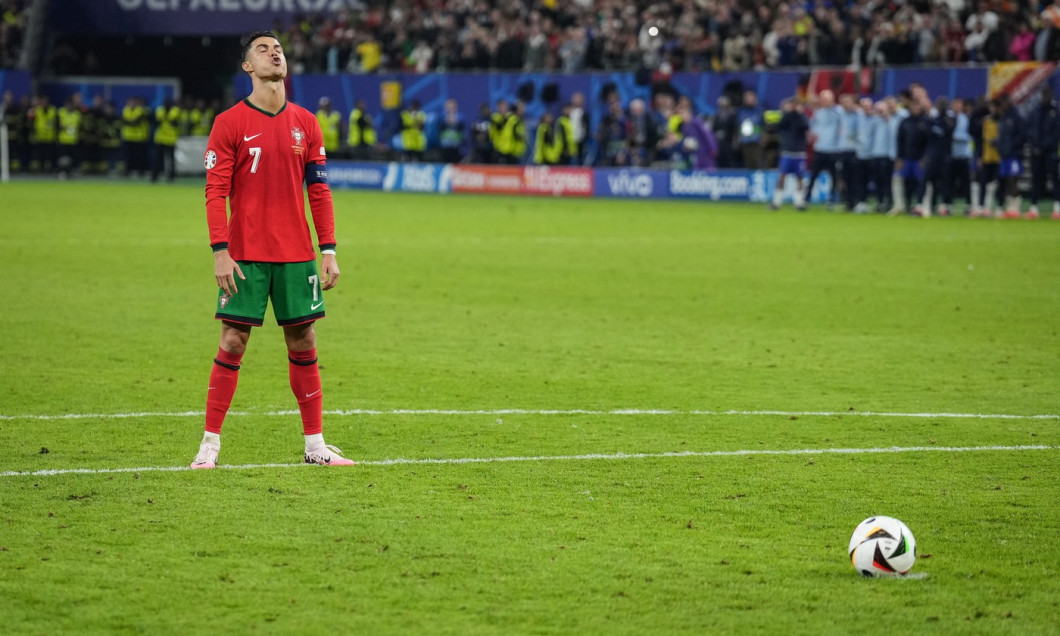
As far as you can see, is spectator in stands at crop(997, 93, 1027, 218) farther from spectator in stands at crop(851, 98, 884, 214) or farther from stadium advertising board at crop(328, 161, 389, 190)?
stadium advertising board at crop(328, 161, 389, 190)

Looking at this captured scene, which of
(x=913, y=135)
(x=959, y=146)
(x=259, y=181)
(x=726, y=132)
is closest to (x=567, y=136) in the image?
(x=726, y=132)

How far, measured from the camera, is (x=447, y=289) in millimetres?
14391

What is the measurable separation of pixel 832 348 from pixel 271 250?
5680 mm

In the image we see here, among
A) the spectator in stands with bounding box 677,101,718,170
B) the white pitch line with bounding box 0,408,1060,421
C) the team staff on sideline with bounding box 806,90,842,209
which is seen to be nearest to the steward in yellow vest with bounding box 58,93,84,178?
the spectator in stands with bounding box 677,101,718,170

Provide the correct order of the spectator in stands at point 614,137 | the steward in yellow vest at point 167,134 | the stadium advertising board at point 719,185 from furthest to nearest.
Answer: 1. the steward in yellow vest at point 167,134
2. the spectator in stands at point 614,137
3. the stadium advertising board at point 719,185

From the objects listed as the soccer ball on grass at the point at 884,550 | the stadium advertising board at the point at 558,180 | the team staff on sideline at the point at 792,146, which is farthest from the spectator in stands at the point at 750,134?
the soccer ball on grass at the point at 884,550

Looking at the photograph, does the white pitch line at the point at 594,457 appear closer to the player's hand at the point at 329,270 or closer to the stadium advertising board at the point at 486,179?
the player's hand at the point at 329,270

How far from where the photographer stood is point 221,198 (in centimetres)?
622

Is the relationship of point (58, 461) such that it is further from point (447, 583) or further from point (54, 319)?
point (54, 319)

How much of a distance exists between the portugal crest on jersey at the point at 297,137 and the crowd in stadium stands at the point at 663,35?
25.0m

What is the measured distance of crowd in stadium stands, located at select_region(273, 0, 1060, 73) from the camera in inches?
1176

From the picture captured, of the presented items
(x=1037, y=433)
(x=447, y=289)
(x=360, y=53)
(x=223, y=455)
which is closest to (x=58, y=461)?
(x=223, y=455)

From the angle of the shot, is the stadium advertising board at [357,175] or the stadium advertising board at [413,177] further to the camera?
the stadium advertising board at [357,175]

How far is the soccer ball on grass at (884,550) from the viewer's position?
4824mm
